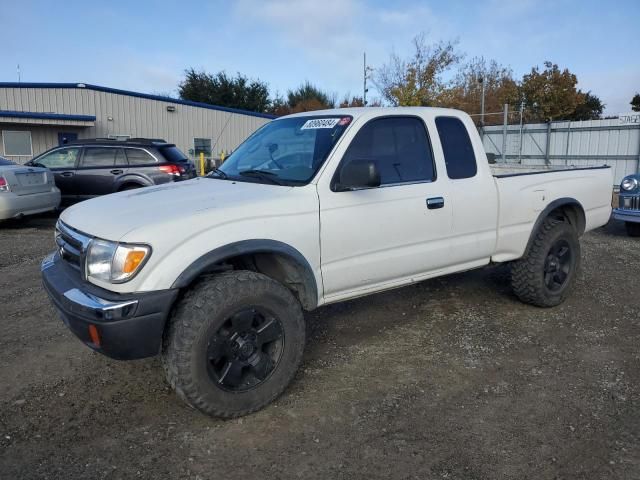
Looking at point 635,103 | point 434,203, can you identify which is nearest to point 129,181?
point 434,203

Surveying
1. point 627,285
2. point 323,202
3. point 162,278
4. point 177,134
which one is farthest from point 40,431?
point 177,134

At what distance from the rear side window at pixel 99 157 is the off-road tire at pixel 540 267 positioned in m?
8.65

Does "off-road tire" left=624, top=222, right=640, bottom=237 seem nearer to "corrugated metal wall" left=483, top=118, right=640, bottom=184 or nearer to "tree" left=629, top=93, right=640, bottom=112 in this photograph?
"corrugated metal wall" left=483, top=118, right=640, bottom=184

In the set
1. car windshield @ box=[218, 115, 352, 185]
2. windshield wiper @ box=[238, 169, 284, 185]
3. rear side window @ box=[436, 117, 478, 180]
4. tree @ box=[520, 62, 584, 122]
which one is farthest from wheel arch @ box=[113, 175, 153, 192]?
tree @ box=[520, 62, 584, 122]

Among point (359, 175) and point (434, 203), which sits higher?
point (359, 175)

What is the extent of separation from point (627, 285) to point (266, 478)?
4.98 metres

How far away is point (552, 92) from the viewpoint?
2791 centimetres

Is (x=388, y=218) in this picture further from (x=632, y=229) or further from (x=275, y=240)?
(x=632, y=229)

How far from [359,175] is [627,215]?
7156 millimetres

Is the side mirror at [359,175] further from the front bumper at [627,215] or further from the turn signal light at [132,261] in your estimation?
the front bumper at [627,215]

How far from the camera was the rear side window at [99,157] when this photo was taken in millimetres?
10742

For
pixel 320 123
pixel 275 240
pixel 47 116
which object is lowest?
pixel 275 240

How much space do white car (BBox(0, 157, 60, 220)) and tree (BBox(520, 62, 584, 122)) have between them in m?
25.4

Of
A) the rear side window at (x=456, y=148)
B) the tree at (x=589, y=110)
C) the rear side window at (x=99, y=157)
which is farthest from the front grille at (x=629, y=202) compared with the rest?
the tree at (x=589, y=110)
